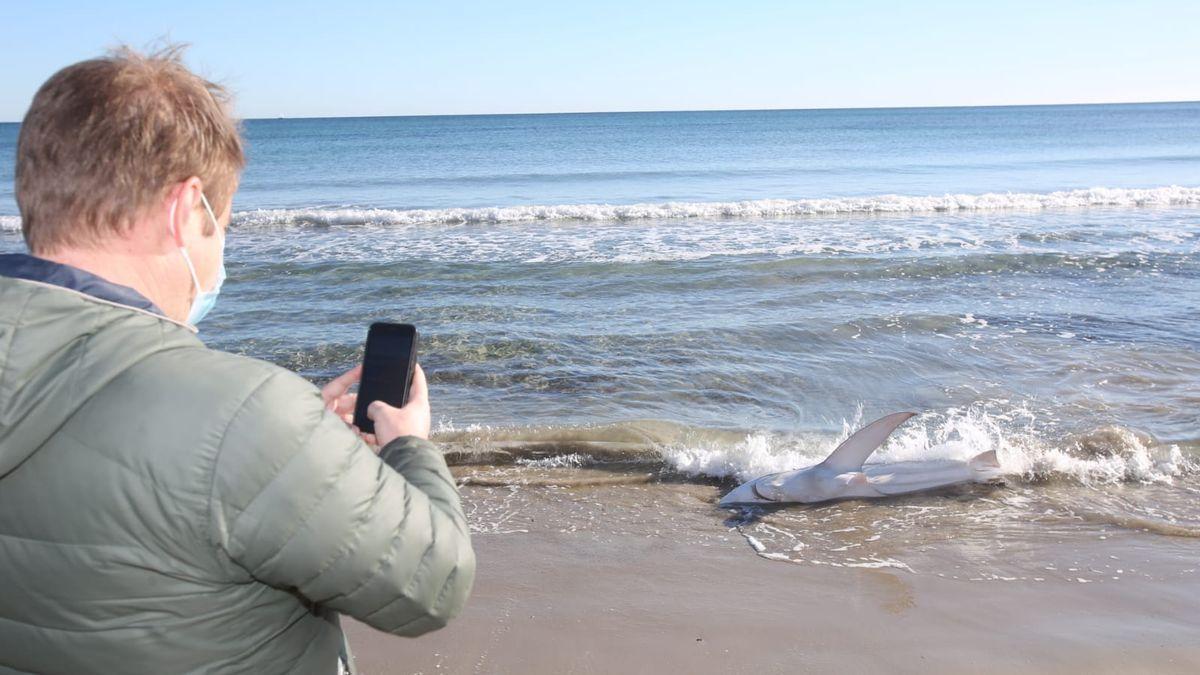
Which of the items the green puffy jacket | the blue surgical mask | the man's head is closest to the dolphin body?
the blue surgical mask

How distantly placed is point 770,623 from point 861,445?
79.3 inches

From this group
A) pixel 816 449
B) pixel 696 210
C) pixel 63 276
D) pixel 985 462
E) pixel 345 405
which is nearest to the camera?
pixel 63 276

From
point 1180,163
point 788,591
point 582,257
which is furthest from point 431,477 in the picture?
point 1180,163

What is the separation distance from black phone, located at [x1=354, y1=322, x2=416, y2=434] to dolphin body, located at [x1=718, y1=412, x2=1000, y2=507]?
14.4 ft

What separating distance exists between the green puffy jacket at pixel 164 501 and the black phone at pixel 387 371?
0.47m

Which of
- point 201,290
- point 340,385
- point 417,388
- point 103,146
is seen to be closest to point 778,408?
point 340,385

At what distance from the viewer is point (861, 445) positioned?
5.99 m

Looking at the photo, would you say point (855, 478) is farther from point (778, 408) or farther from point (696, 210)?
point (696, 210)

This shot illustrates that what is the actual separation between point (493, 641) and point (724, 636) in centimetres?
99

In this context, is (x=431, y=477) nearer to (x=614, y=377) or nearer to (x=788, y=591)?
(x=788, y=591)

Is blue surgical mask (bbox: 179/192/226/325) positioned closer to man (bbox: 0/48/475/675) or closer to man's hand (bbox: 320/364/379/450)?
man (bbox: 0/48/475/675)

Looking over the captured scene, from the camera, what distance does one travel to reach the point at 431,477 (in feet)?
5.03

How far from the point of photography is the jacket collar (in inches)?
52.3

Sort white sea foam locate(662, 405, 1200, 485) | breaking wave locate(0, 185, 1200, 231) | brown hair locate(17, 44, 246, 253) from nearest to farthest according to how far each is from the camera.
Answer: brown hair locate(17, 44, 246, 253), white sea foam locate(662, 405, 1200, 485), breaking wave locate(0, 185, 1200, 231)
